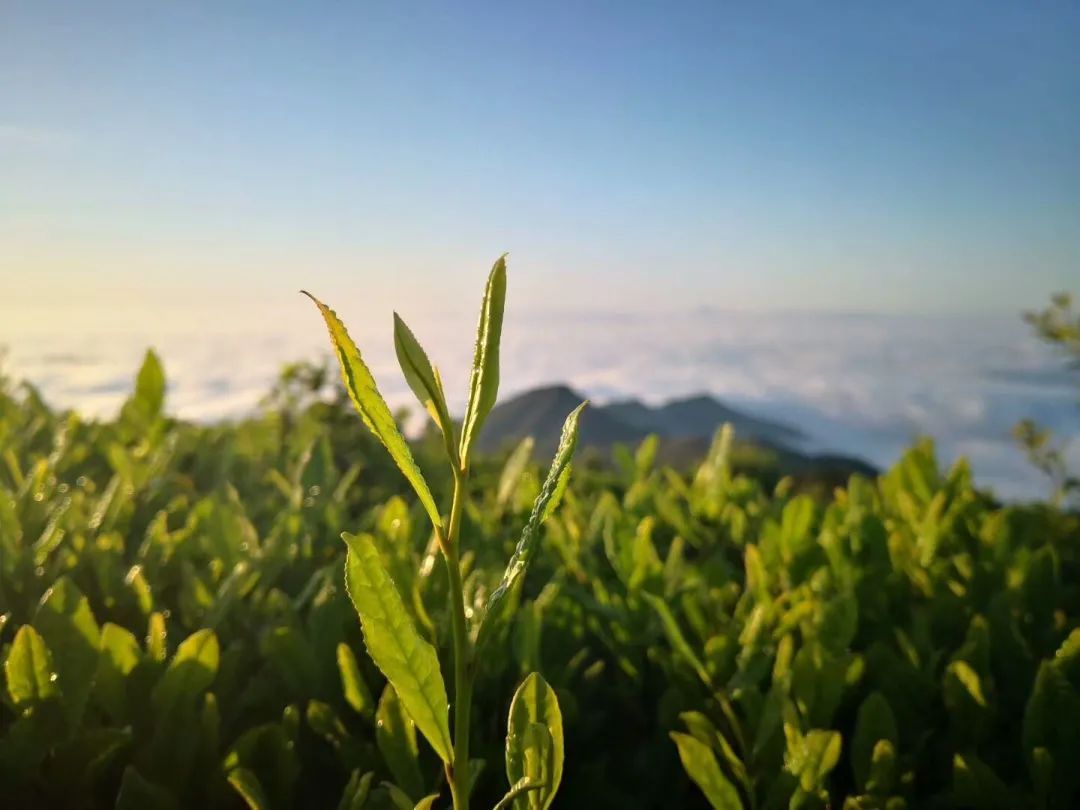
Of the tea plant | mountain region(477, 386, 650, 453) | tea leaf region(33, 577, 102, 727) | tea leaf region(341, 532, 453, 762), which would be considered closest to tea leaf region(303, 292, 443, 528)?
the tea plant

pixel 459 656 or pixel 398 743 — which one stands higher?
pixel 459 656

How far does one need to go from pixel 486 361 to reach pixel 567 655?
1.25 meters

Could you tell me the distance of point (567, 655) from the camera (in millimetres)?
2193

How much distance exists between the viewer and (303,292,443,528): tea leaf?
1104 mm

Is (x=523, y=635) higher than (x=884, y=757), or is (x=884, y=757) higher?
(x=523, y=635)

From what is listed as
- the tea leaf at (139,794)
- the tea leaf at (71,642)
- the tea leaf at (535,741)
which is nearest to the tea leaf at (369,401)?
the tea leaf at (535,741)

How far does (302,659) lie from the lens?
6.30 feet

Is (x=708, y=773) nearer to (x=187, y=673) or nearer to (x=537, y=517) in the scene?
(x=537, y=517)

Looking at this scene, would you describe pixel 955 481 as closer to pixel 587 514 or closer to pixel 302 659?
pixel 587 514

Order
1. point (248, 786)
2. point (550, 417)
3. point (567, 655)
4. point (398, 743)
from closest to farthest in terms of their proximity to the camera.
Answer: point (248, 786) → point (398, 743) → point (567, 655) → point (550, 417)

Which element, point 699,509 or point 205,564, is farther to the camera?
point 699,509

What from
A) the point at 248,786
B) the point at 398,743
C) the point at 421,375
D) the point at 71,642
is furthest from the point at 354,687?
the point at 421,375

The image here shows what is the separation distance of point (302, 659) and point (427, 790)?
0.41m

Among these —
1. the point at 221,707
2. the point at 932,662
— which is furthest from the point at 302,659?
the point at 932,662
